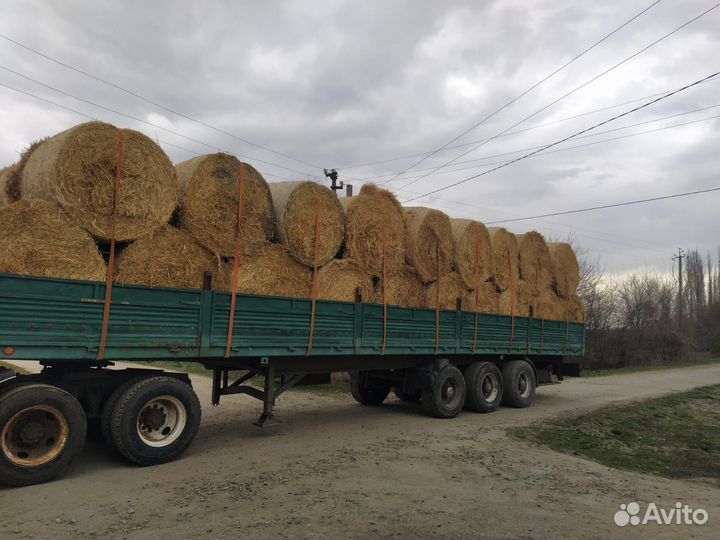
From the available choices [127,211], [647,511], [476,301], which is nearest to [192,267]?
[127,211]

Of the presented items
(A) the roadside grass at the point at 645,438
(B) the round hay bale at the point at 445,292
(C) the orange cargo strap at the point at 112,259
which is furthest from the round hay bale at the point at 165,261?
(A) the roadside grass at the point at 645,438

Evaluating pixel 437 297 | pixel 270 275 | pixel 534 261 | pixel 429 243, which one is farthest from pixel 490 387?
pixel 270 275

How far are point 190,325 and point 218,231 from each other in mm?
1119

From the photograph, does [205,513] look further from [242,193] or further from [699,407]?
[699,407]

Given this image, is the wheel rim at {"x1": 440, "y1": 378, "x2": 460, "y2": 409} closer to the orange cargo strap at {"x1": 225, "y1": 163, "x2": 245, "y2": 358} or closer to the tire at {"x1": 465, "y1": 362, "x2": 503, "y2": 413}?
the tire at {"x1": 465, "y1": 362, "x2": 503, "y2": 413}

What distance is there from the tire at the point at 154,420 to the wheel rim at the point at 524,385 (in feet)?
23.8

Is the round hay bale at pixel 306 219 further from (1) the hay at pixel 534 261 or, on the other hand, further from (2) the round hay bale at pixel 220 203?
(1) the hay at pixel 534 261

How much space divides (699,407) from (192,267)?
36.8 feet

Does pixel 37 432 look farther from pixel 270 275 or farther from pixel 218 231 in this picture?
pixel 270 275

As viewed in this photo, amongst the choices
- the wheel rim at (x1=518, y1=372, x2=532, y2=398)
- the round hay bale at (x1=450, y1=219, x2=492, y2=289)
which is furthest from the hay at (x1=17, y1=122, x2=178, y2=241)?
A: the wheel rim at (x1=518, y1=372, x2=532, y2=398)

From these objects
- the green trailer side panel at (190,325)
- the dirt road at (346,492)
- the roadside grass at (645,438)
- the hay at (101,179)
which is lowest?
the dirt road at (346,492)

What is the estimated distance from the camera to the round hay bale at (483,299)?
995 centimetres

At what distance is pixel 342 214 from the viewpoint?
7.82 meters

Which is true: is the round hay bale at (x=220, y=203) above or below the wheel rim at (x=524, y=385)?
above
